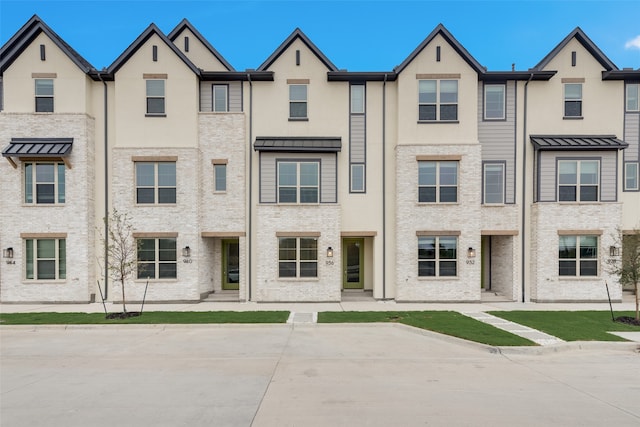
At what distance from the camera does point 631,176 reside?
16297mm

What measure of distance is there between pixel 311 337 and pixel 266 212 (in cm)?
693

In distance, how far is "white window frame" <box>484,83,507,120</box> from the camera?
16.2m

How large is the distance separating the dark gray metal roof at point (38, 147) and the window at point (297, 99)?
32.5 feet

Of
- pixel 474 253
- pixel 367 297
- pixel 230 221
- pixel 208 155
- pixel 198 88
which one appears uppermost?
pixel 198 88

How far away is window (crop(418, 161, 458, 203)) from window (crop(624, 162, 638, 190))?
27.0ft

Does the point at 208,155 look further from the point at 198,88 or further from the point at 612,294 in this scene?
the point at 612,294

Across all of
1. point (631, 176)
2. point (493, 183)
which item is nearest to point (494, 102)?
point (493, 183)

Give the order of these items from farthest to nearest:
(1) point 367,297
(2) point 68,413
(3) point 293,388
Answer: (1) point 367,297, (3) point 293,388, (2) point 68,413

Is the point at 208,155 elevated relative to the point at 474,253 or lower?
elevated

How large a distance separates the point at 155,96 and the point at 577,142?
19095 millimetres

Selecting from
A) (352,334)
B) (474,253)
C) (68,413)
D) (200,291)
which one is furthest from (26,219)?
(474,253)

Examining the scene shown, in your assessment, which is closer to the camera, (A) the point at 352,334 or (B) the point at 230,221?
(A) the point at 352,334

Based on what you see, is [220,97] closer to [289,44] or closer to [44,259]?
[289,44]

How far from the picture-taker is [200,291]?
51.8 feet
